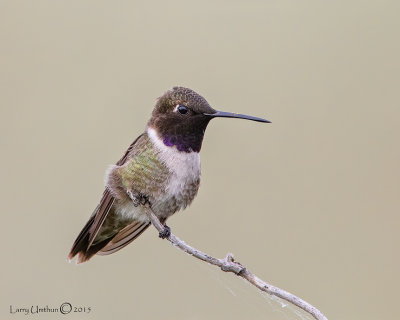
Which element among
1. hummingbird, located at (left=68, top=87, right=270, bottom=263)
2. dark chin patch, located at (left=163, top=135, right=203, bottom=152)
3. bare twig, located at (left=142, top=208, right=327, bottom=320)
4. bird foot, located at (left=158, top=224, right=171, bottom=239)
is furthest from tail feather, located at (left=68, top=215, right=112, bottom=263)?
bare twig, located at (left=142, top=208, right=327, bottom=320)

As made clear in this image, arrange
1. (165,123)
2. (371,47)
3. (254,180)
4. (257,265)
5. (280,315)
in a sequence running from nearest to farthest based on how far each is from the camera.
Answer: (280,315), (165,123), (257,265), (254,180), (371,47)

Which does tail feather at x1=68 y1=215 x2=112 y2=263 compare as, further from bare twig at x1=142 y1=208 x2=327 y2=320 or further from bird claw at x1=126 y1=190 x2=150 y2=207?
bare twig at x1=142 y1=208 x2=327 y2=320

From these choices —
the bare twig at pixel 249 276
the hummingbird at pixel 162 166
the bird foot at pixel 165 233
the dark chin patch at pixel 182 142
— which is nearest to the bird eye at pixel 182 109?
the hummingbird at pixel 162 166

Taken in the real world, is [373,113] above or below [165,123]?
above

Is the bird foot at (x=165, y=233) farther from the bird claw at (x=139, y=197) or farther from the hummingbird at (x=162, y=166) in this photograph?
the bird claw at (x=139, y=197)

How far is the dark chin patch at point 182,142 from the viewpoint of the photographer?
4.22m

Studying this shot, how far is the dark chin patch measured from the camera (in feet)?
→ 13.9

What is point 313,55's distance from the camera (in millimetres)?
6941

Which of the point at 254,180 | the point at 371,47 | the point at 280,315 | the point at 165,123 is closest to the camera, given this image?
the point at 280,315

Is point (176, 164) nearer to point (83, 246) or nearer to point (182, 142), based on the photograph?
point (182, 142)

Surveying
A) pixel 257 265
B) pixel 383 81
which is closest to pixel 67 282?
pixel 257 265

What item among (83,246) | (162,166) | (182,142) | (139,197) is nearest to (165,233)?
(139,197)

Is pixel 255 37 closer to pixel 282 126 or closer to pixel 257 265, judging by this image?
pixel 282 126

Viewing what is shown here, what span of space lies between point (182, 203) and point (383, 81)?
11.3 ft
